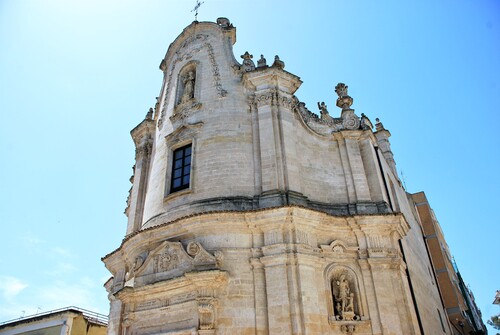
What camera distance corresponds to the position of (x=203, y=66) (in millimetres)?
17969

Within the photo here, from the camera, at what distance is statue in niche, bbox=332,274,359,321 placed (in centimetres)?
1191

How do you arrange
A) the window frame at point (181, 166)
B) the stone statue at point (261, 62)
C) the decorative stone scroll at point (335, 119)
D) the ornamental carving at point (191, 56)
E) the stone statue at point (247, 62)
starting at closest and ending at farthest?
the window frame at point (181, 166) → the decorative stone scroll at point (335, 119) → the stone statue at point (261, 62) → the stone statue at point (247, 62) → the ornamental carving at point (191, 56)

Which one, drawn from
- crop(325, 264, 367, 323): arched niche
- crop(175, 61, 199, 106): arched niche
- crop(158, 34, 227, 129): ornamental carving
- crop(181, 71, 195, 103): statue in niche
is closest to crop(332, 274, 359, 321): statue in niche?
crop(325, 264, 367, 323): arched niche

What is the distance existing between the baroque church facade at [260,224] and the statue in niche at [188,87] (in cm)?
8

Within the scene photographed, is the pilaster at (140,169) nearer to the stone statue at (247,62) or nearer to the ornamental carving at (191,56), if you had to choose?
the ornamental carving at (191,56)

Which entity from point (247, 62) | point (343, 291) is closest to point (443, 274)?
point (343, 291)

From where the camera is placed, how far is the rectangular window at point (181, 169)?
49.6 ft

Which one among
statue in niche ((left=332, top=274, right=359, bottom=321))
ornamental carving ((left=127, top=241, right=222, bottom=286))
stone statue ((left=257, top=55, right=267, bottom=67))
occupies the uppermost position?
stone statue ((left=257, top=55, right=267, bottom=67))

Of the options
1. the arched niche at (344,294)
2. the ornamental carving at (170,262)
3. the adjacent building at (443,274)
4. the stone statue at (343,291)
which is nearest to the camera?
the arched niche at (344,294)

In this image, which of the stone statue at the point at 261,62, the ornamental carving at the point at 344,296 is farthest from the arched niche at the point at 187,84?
the ornamental carving at the point at 344,296

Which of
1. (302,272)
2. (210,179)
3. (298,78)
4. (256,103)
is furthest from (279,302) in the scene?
(298,78)

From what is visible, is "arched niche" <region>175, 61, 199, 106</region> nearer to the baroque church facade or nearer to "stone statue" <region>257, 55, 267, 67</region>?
the baroque church facade

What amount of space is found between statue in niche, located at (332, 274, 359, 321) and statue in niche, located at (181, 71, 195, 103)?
30.0 ft

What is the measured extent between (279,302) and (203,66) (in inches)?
416
